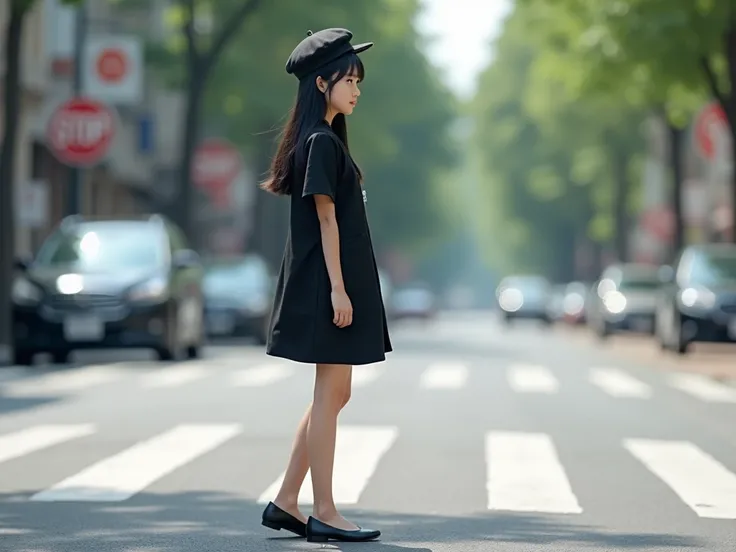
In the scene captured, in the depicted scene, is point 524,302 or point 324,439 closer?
point 324,439

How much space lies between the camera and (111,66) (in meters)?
32.0

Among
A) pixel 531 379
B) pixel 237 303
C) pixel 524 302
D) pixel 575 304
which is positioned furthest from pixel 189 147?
pixel 524 302


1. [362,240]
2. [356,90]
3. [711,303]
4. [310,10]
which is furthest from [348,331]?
[310,10]

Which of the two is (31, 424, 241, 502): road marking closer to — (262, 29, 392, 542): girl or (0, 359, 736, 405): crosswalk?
(262, 29, 392, 542): girl

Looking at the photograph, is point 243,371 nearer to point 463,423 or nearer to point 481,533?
point 463,423

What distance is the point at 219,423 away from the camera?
564 inches

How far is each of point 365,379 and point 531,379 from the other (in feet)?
6.62

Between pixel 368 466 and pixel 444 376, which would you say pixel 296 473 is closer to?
pixel 368 466

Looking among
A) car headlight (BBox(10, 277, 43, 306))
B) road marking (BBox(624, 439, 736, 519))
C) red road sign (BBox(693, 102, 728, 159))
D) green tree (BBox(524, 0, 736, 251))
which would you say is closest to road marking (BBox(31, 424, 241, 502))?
road marking (BBox(624, 439, 736, 519))

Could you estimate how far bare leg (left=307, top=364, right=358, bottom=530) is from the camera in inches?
307

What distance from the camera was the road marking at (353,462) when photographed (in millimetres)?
9750

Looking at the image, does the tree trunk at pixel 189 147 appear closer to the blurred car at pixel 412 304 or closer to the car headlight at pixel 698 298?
the car headlight at pixel 698 298

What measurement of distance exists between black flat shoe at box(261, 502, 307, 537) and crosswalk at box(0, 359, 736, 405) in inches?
377

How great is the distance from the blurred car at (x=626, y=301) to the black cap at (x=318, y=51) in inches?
1275
